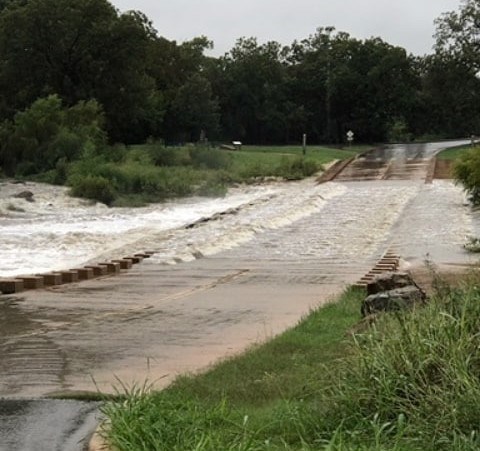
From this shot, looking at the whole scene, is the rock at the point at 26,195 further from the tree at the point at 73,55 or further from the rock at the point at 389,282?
the tree at the point at 73,55

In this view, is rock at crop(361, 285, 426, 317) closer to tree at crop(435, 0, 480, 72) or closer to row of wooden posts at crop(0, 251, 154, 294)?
row of wooden posts at crop(0, 251, 154, 294)

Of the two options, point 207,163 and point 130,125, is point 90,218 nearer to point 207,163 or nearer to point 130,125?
point 207,163

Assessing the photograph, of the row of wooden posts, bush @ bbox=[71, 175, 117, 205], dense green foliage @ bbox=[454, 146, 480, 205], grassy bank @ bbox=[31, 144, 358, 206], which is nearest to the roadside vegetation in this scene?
grassy bank @ bbox=[31, 144, 358, 206]

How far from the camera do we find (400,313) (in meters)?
6.96

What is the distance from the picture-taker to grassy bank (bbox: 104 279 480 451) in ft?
17.0

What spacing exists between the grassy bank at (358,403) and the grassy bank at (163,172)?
104ft

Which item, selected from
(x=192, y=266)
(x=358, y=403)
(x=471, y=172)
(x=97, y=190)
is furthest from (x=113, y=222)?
(x=358, y=403)

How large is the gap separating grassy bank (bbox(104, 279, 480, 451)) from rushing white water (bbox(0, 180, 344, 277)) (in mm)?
12115

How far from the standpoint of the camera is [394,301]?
8.62 meters

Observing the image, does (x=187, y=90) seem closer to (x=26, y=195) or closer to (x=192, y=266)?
(x=26, y=195)

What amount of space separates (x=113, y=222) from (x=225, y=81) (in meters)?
58.4

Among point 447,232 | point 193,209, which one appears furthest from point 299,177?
point 447,232

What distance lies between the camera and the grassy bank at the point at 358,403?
5.20m

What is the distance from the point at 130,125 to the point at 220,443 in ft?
219
